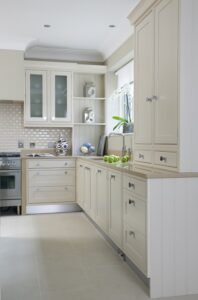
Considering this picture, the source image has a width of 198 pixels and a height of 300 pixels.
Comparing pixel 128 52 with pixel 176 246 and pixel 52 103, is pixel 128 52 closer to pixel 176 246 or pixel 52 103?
pixel 52 103

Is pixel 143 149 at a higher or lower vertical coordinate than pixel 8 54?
lower

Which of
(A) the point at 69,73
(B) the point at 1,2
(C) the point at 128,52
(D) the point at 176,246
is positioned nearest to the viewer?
(D) the point at 176,246

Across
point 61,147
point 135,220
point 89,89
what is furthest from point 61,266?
point 89,89

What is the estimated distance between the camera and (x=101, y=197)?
386cm

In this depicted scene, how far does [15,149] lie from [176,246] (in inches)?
144

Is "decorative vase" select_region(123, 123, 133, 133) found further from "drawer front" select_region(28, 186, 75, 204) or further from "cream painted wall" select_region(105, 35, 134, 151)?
"drawer front" select_region(28, 186, 75, 204)

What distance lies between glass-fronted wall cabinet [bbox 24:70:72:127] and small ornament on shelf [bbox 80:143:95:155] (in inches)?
17.5

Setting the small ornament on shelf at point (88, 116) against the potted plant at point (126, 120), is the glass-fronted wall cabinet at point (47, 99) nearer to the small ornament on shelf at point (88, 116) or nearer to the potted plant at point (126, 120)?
the small ornament on shelf at point (88, 116)

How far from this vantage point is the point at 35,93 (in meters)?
5.41

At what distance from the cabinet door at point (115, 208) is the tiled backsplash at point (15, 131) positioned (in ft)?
8.04

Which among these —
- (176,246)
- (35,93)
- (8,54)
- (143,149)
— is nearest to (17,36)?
(8,54)

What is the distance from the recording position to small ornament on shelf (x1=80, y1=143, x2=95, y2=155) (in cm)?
557

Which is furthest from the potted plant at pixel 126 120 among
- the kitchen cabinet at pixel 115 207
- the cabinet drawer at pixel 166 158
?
the cabinet drawer at pixel 166 158

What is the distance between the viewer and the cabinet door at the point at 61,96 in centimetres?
545
